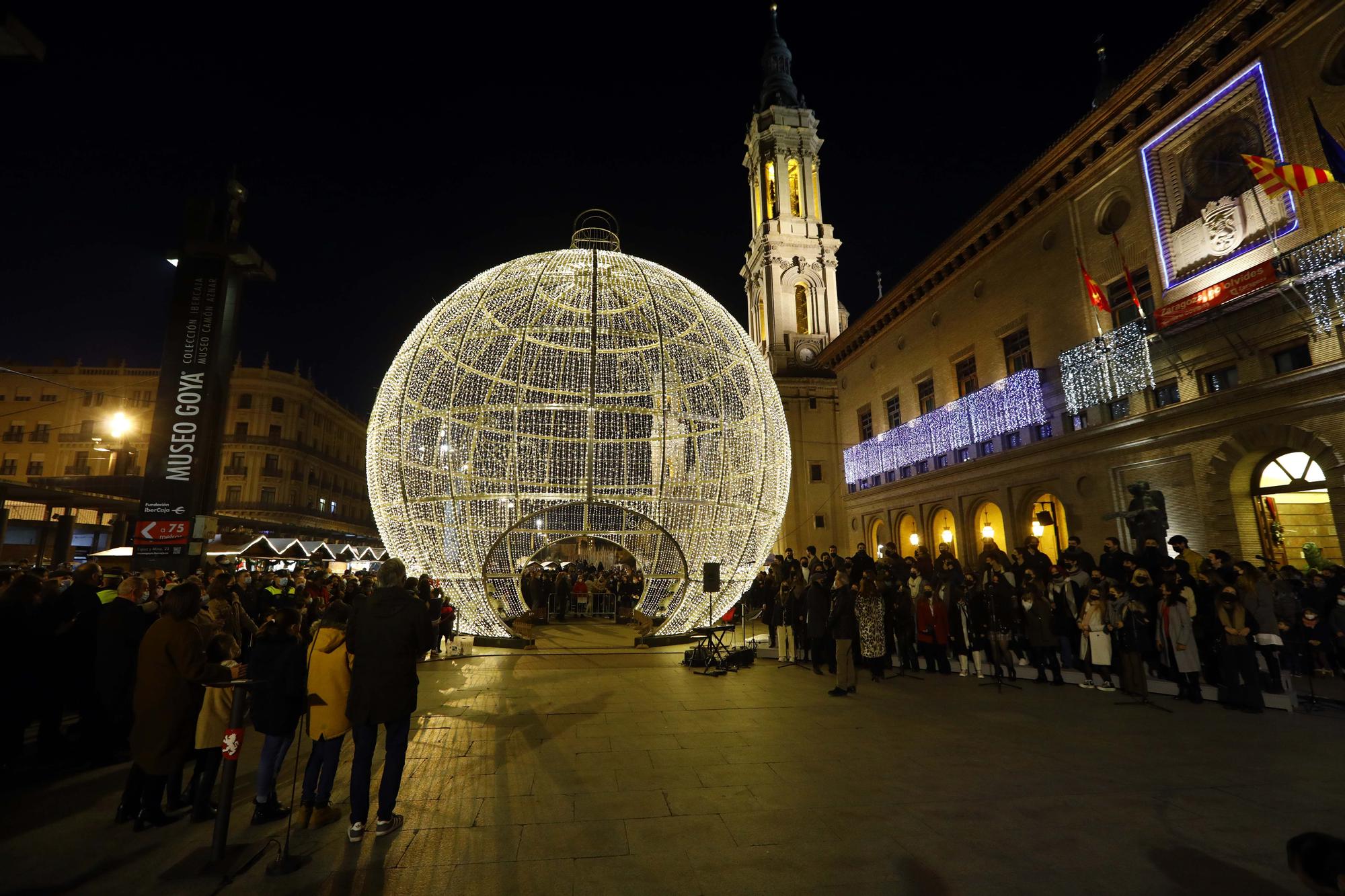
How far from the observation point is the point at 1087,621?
29.3 feet

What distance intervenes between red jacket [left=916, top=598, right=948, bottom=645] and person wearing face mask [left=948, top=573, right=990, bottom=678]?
217mm

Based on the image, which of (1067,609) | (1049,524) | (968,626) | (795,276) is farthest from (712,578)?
(795,276)

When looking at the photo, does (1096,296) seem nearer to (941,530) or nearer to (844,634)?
(941,530)

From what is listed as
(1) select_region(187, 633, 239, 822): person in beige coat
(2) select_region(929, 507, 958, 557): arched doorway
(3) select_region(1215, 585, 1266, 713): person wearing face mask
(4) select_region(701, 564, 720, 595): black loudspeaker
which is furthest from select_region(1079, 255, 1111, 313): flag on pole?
(1) select_region(187, 633, 239, 822): person in beige coat

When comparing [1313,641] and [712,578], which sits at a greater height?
[712,578]

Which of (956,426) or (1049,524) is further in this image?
(956,426)

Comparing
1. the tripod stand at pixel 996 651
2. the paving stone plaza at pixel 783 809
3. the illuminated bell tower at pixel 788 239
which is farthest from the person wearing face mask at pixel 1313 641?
the illuminated bell tower at pixel 788 239

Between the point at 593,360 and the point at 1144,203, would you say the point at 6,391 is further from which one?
the point at 1144,203

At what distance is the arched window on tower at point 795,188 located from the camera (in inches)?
1773

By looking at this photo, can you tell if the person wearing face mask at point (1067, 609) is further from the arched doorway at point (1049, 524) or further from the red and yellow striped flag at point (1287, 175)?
the arched doorway at point (1049, 524)

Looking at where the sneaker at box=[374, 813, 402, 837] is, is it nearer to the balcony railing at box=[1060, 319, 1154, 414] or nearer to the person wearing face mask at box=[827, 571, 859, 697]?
the person wearing face mask at box=[827, 571, 859, 697]

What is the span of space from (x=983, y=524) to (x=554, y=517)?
64.2ft

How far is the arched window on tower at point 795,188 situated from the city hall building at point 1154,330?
17.2 m

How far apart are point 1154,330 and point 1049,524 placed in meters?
6.93
